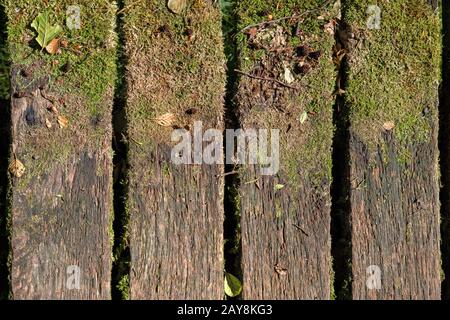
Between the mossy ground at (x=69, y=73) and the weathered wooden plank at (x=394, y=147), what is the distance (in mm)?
1599

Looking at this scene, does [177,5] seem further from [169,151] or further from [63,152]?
[63,152]

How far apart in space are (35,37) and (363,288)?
8.69ft

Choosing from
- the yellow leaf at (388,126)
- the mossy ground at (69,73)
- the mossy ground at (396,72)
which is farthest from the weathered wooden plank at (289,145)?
the mossy ground at (69,73)

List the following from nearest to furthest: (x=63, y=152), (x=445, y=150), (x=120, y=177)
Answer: (x=63, y=152) → (x=120, y=177) → (x=445, y=150)

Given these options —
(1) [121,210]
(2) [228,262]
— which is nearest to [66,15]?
(1) [121,210]

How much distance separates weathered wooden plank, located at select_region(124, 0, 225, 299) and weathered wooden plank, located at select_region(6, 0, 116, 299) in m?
0.18

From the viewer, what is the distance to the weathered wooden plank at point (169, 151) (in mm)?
4035

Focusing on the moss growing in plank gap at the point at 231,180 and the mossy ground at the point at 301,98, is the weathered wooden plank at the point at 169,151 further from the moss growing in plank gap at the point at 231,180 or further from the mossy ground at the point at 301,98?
the mossy ground at the point at 301,98

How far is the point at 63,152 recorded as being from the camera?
13.2 feet

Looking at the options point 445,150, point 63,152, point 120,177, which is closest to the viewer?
point 63,152

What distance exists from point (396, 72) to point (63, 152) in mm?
2223

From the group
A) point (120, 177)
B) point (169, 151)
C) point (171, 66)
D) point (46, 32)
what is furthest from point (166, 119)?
point (46, 32)

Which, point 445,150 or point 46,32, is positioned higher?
point 46,32

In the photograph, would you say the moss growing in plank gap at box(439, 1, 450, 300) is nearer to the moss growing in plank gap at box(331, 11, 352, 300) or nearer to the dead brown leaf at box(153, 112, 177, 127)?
the moss growing in plank gap at box(331, 11, 352, 300)
